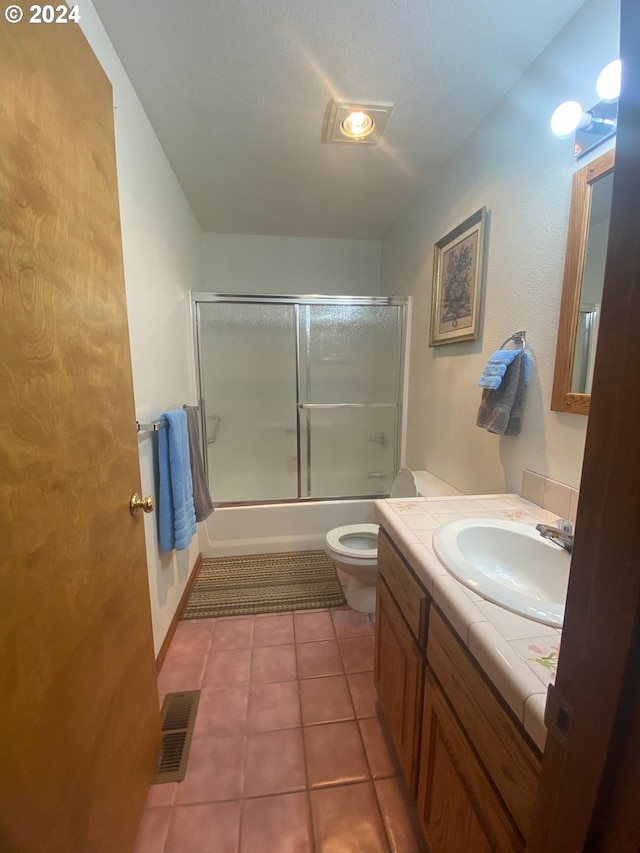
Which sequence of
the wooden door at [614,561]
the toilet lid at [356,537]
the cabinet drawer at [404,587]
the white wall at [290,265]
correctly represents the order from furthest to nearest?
the white wall at [290,265], the toilet lid at [356,537], the cabinet drawer at [404,587], the wooden door at [614,561]

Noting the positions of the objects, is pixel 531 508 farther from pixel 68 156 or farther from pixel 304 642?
pixel 68 156

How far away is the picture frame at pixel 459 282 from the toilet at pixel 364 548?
804 millimetres

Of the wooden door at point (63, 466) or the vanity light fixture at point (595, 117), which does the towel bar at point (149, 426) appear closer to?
the wooden door at point (63, 466)

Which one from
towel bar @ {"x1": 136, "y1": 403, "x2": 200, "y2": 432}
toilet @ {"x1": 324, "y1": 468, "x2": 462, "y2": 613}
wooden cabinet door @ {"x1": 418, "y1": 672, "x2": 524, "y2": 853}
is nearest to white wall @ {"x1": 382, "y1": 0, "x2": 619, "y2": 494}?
toilet @ {"x1": 324, "y1": 468, "x2": 462, "y2": 613}

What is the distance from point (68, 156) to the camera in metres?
0.74

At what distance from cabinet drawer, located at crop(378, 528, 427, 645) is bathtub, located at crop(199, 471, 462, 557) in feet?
4.61

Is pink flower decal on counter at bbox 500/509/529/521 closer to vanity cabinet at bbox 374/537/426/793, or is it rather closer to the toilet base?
vanity cabinet at bbox 374/537/426/793

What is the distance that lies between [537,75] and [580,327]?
0.95 m

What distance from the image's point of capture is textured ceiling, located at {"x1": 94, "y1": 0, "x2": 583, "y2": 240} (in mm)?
1108

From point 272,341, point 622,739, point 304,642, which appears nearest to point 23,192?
point 622,739

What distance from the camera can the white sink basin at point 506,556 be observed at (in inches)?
36.9

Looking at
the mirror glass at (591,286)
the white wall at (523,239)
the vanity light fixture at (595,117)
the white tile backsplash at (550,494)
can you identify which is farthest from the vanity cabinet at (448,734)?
the vanity light fixture at (595,117)

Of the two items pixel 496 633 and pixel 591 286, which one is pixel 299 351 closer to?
pixel 591 286

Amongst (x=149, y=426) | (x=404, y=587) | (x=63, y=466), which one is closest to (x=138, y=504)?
(x=63, y=466)
